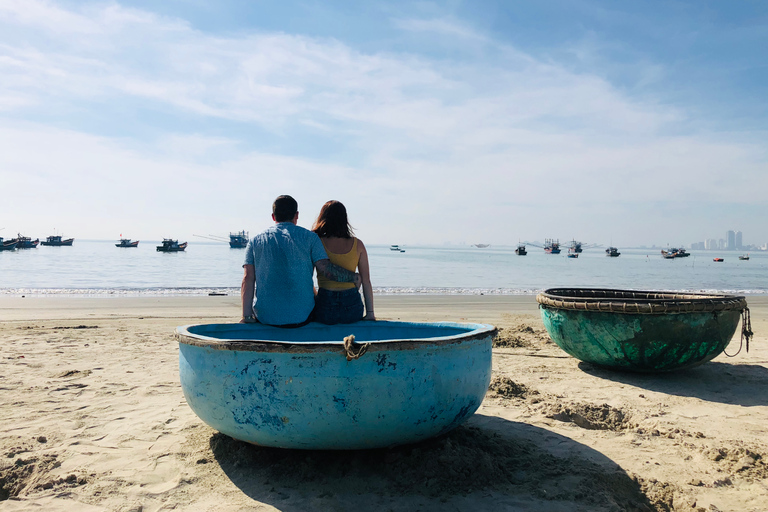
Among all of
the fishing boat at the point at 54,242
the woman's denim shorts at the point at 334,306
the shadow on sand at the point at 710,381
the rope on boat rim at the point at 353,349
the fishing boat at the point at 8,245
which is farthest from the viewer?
the fishing boat at the point at 54,242

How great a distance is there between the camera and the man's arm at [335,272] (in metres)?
3.71

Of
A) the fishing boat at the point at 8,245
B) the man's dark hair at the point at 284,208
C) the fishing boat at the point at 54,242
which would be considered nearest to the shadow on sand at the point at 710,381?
the man's dark hair at the point at 284,208

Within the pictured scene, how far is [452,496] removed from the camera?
2.56 meters

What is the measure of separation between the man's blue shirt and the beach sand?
93 centimetres

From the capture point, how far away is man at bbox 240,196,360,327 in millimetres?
3529

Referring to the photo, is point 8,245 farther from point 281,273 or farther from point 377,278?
point 281,273

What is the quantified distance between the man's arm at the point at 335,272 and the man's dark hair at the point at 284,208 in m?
0.41

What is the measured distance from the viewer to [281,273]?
3.52 m

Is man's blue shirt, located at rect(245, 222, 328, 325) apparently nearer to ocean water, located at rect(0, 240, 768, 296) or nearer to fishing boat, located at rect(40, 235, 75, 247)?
ocean water, located at rect(0, 240, 768, 296)

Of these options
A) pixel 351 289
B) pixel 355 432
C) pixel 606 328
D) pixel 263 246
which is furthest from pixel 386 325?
pixel 606 328

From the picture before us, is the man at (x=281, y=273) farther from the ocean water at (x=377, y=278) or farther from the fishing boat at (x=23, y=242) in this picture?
the fishing boat at (x=23, y=242)

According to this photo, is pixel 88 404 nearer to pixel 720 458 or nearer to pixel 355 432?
pixel 355 432

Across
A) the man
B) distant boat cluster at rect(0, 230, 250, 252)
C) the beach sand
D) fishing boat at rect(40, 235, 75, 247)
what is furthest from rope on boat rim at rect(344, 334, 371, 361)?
fishing boat at rect(40, 235, 75, 247)

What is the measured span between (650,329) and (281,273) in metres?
3.48
